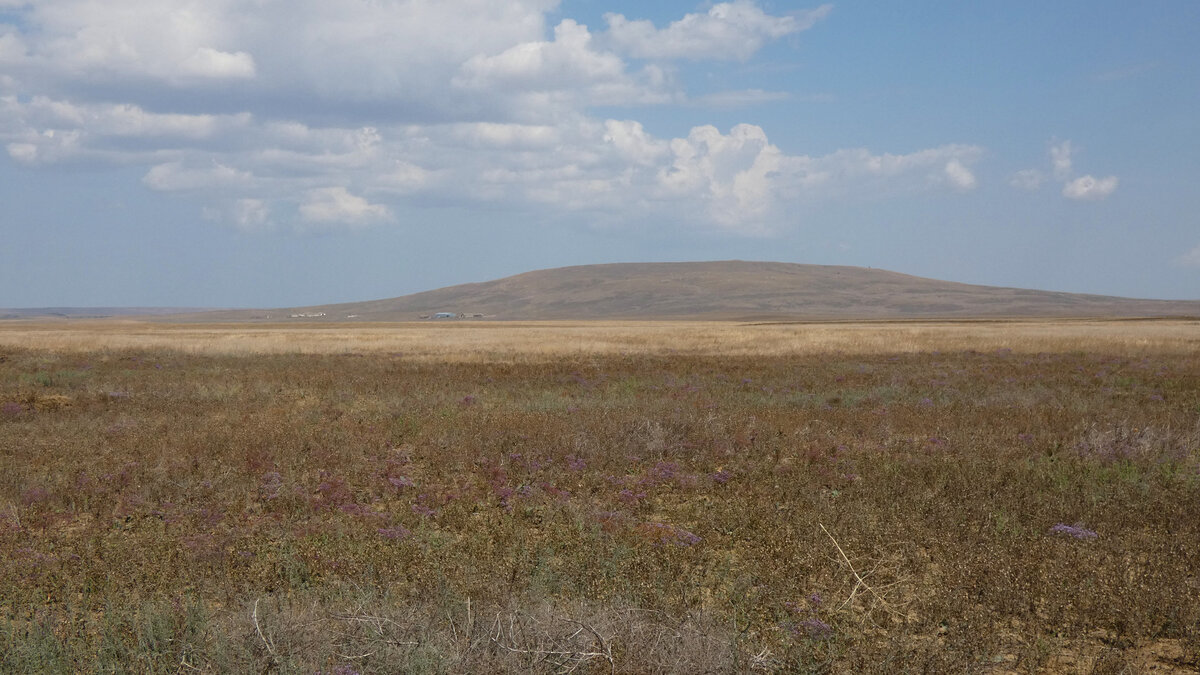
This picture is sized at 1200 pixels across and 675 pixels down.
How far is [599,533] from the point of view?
8.28 m

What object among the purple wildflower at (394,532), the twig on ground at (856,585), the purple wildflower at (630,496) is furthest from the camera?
the purple wildflower at (630,496)

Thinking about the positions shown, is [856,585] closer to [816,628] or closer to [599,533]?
[816,628]

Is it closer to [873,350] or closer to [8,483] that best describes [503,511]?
[8,483]

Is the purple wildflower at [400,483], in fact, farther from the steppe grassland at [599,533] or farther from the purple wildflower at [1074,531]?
the purple wildflower at [1074,531]

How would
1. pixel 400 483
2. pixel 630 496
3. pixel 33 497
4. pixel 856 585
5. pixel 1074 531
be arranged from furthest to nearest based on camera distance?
pixel 400 483 → pixel 630 496 → pixel 33 497 → pixel 1074 531 → pixel 856 585

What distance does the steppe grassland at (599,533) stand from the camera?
5371 millimetres

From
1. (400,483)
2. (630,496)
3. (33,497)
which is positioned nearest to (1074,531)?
(630,496)

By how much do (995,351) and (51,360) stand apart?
41940 millimetres

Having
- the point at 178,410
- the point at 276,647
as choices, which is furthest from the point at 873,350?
the point at 276,647

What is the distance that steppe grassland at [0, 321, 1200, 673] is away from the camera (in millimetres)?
5371

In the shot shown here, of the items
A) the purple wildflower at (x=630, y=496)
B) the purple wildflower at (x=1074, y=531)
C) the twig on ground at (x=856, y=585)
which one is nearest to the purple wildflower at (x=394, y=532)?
the purple wildflower at (x=630, y=496)

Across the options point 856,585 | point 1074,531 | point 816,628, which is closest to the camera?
point 816,628

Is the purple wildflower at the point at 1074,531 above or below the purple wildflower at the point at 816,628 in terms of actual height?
above

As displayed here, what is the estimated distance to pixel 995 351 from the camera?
117ft
